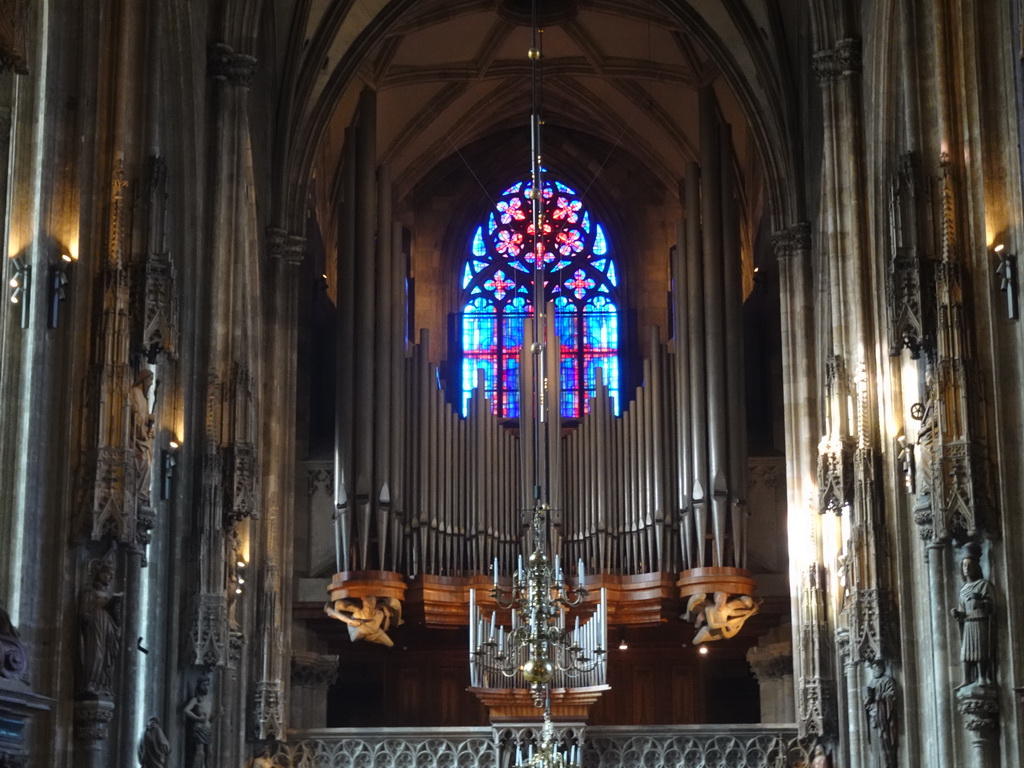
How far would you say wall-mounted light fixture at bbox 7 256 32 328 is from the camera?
61.5 feet

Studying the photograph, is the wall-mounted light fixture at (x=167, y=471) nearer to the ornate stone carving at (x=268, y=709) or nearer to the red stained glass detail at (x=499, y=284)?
the ornate stone carving at (x=268, y=709)

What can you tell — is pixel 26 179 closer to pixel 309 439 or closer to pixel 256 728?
pixel 256 728

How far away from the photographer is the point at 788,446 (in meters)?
31.4

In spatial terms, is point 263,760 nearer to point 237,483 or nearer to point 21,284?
point 237,483

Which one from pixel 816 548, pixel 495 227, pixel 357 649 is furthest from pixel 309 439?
pixel 816 548

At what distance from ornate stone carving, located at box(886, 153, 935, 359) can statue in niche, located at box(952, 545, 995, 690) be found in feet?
9.35

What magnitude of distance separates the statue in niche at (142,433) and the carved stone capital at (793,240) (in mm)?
14165

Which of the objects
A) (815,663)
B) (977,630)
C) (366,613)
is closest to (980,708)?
(977,630)

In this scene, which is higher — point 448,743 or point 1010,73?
point 1010,73

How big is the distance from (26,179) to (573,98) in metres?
21.8

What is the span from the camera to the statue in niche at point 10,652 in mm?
16922

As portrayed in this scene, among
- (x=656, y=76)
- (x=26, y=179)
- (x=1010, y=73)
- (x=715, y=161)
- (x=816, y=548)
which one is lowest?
(x=816, y=548)

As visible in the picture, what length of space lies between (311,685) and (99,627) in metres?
15.7

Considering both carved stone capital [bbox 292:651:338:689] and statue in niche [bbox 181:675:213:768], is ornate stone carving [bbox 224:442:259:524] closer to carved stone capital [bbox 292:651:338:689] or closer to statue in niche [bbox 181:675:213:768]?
statue in niche [bbox 181:675:213:768]
